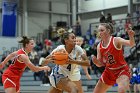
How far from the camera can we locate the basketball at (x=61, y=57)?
632 cm

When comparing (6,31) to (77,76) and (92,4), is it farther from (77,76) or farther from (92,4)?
(77,76)

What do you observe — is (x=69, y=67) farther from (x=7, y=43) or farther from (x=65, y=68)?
(x=7, y=43)

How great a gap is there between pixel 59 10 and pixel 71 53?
863 inches

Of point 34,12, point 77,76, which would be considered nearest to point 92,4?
point 34,12

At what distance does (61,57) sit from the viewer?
6.33 metres

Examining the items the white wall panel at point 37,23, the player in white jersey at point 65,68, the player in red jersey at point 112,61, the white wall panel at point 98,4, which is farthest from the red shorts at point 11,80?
the white wall panel at point 37,23

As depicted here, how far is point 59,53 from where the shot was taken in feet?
21.0

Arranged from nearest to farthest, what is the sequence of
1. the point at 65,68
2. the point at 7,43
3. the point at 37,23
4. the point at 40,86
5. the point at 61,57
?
1. the point at 61,57
2. the point at 65,68
3. the point at 40,86
4. the point at 7,43
5. the point at 37,23

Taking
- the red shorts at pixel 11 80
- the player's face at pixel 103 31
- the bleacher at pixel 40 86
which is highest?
the player's face at pixel 103 31

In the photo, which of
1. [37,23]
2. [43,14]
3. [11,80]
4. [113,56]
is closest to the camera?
[113,56]

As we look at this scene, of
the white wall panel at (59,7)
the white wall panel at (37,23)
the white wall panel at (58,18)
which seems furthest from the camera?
the white wall panel at (59,7)

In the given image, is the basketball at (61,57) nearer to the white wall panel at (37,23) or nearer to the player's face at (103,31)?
the player's face at (103,31)

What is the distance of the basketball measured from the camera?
632 centimetres

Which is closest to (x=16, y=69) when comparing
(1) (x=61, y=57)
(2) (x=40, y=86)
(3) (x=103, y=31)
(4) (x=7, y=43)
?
(1) (x=61, y=57)
